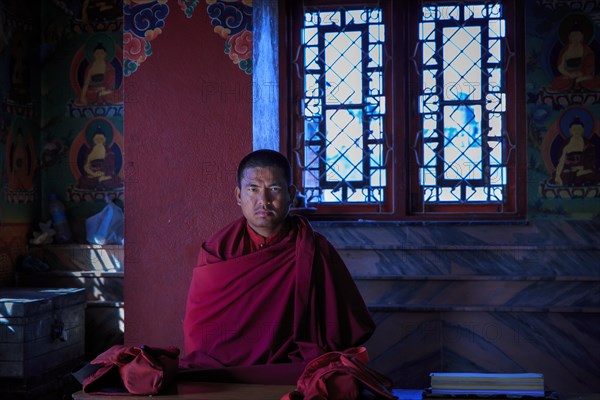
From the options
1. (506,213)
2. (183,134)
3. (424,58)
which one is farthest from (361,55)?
(183,134)

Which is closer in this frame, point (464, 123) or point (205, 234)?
point (205, 234)

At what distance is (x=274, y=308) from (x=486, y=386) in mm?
791

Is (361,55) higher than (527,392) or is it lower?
higher

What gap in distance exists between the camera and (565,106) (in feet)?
15.2

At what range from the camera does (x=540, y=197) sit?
4.66m

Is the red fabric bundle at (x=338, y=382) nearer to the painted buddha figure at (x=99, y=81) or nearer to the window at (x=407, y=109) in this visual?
the window at (x=407, y=109)

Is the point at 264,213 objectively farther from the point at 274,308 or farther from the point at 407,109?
the point at 407,109

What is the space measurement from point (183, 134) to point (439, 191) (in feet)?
6.83

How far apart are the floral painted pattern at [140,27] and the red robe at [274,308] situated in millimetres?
1142

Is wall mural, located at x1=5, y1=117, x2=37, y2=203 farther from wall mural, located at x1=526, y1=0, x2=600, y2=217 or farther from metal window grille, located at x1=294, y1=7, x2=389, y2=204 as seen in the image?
wall mural, located at x1=526, y1=0, x2=600, y2=217

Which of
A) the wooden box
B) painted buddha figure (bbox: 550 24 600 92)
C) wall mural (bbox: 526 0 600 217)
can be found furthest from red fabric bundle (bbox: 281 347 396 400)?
painted buddha figure (bbox: 550 24 600 92)

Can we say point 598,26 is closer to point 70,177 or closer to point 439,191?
point 439,191

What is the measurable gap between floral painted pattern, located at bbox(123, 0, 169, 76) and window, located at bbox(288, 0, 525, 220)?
171cm

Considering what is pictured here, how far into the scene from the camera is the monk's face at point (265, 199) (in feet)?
9.03
